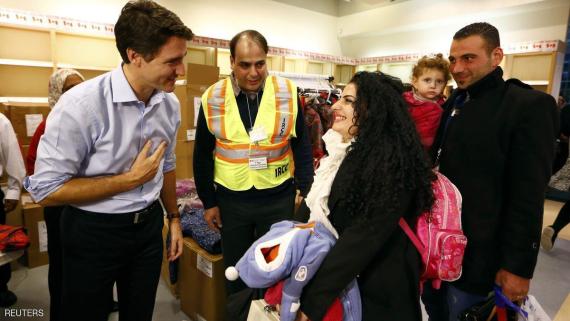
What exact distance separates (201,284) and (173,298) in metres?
0.56

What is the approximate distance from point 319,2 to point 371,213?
8.73m

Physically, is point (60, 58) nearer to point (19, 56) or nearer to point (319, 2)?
point (19, 56)

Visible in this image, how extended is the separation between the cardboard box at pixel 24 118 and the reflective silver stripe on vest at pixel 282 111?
8.35 ft

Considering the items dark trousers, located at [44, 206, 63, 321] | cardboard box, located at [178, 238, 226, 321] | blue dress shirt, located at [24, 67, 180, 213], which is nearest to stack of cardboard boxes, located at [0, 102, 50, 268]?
dark trousers, located at [44, 206, 63, 321]

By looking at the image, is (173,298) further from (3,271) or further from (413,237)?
(413,237)

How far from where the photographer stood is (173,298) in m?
2.72

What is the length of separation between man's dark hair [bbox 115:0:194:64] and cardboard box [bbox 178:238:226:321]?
1463mm

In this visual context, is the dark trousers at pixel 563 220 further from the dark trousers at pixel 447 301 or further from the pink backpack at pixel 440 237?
the pink backpack at pixel 440 237

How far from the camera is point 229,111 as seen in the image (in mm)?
1851

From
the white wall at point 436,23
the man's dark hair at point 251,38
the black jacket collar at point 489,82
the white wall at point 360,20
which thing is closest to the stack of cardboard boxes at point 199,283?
the man's dark hair at point 251,38

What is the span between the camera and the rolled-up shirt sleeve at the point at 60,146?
1121mm

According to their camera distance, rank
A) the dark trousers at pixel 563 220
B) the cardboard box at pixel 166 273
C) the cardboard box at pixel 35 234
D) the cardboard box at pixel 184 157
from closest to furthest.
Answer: the cardboard box at pixel 166 273 → the cardboard box at pixel 35 234 → the cardboard box at pixel 184 157 → the dark trousers at pixel 563 220

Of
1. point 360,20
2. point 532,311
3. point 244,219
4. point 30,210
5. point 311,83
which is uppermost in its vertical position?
point 360,20

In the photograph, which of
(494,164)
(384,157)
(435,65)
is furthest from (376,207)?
(435,65)
